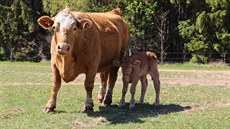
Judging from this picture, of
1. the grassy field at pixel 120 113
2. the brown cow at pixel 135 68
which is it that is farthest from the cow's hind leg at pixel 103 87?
the brown cow at pixel 135 68

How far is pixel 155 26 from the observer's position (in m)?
39.2

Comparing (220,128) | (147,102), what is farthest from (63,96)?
(220,128)

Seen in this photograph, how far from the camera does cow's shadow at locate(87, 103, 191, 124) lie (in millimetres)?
10008

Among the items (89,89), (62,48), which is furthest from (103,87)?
(62,48)

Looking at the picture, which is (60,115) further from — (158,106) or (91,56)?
(158,106)

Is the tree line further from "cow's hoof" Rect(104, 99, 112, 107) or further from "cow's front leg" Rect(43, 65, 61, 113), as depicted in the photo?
"cow's front leg" Rect(43, 65, 61, 113)

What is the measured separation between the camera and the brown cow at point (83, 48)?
9.70 m

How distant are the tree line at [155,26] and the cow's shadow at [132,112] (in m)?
24.7

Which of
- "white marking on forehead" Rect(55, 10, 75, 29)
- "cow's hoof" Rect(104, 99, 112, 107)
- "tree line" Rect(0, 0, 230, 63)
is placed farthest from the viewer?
"tree line" Rect(0, 0, 230, 63)

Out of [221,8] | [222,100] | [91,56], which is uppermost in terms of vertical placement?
[221,8]

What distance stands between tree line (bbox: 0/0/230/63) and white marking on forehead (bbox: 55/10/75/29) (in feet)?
88.0

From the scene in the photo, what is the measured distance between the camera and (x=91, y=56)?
1059 cm

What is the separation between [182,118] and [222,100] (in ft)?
12.4

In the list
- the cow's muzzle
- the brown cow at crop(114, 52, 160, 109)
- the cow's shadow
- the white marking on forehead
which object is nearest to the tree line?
the brown cow at crop(114, 52, 160, 109)
